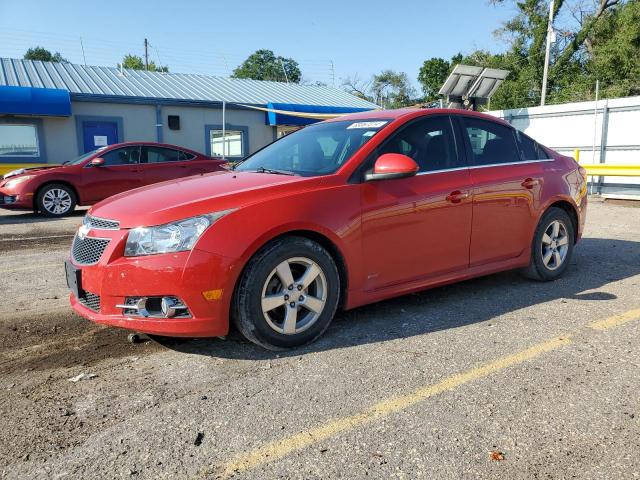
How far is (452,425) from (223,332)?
1.49m

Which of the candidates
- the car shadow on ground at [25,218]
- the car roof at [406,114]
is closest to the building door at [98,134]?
the car shadow on ground at [25,218]

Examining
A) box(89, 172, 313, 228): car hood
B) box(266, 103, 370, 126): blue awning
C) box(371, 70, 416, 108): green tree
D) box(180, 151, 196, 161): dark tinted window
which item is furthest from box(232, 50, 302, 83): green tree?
box(89, 172, 313, 228): car hood

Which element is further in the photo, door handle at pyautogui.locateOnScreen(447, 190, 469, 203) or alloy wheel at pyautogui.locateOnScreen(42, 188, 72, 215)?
alloy wheel at pyautogui.locateOnScreen(42, 188, 72, 215)

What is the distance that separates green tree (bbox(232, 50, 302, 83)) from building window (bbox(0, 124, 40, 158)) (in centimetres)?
6572

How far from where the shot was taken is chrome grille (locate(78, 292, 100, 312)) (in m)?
3.41

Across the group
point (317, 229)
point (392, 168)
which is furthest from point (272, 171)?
point (392, 168)

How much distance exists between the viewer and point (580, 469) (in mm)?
2258

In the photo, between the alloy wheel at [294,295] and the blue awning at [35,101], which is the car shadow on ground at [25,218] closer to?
the blue awning at [35,101]

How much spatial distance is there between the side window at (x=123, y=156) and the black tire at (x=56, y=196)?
100 centimetres

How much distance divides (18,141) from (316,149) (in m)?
15.9

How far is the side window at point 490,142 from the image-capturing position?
15.2 ft

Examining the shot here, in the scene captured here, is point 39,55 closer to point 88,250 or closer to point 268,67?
point 268,67

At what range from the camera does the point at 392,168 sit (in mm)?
3736

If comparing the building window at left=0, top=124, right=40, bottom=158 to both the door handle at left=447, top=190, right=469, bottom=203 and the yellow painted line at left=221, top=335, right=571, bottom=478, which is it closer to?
the door handle at left=447, top=190, right=469, bottom=203
